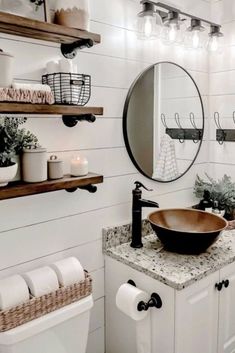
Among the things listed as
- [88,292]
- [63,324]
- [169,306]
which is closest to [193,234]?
[169,306]

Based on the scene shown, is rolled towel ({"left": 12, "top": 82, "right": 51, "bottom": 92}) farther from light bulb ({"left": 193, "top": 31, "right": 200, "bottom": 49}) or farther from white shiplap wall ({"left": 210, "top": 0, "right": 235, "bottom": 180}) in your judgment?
white shiplap wall ({"left": 210, "top": 0, "right": 235, "bottom": 180})

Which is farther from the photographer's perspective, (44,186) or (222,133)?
(222,133)

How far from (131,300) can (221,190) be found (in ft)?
3.29

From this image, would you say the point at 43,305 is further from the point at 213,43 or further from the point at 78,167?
the point at 213,43

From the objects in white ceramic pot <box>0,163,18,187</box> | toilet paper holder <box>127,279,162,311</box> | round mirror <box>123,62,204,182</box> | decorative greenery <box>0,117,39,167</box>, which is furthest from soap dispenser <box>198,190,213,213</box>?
white ceramic pot <box>0,163,18,187</box>

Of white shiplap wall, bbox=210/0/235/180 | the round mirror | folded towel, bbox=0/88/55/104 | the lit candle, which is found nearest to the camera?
folded towel, bbox=0/88/55/104

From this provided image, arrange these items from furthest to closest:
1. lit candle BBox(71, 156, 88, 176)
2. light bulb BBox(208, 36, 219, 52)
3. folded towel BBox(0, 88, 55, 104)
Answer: light bulb BBox(208, 36, 219, 52)
lit candle BBox(71, 156, 88, 176)
folded towel BBox(0, 88, 55, 104)

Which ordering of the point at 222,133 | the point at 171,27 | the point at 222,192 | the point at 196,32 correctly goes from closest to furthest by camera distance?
the point at 171,27 → the point at 196,32 → the point at 222,192 → the point at 222,133

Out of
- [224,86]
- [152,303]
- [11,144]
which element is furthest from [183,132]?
[11,144]

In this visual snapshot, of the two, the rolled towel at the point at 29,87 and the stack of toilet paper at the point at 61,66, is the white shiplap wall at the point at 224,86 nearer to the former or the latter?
the stack of toilet paper at the point at 61,66

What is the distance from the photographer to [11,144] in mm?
1188

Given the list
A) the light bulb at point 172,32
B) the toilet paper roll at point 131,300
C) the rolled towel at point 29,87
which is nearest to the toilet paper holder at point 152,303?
the toilet paper roll at point 131,300

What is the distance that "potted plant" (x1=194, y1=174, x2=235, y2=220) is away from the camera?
2022 millimetres

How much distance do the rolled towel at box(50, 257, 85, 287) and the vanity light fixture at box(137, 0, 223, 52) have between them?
118cm
